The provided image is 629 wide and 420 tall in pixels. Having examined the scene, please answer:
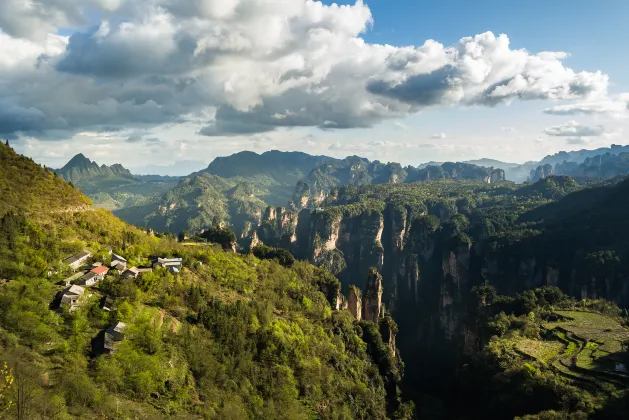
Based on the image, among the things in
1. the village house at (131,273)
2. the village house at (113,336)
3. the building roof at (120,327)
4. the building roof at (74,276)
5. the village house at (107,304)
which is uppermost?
the building roof at (74,276)

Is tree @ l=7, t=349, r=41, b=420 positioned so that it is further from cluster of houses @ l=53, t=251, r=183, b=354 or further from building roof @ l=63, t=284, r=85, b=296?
building roof @ l=63, t=284, r=85, b=296

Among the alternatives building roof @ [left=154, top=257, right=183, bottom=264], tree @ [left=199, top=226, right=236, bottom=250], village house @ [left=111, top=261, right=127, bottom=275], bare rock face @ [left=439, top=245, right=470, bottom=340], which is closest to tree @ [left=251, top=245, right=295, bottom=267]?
tree @ [left=199, top=226, right=236, bottom=250]

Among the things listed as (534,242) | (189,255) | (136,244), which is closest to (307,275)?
(189,255)

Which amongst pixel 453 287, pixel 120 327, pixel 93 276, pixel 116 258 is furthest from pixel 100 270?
pixel 453 287

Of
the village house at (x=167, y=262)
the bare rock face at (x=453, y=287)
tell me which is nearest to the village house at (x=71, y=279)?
the village house at (x=167, y=262)

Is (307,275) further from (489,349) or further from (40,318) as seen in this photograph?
(40,318)

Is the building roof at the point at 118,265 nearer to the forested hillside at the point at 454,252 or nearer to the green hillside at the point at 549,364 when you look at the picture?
the green hillside at the point at 549,364
